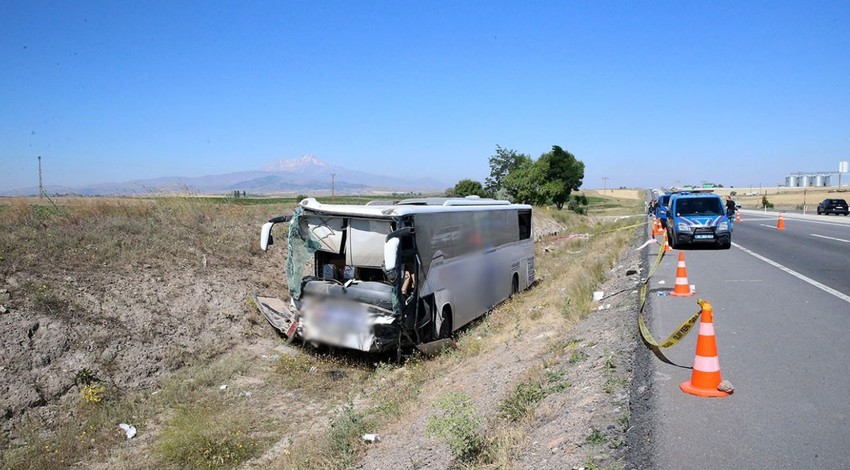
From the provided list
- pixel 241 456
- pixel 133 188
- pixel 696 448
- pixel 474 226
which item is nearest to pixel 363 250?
pixel 474 226

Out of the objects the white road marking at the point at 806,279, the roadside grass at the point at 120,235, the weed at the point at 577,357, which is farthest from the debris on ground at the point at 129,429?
the white road marking at the point at 806,279

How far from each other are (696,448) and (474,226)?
9520mm

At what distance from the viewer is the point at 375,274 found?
1130 centimetres

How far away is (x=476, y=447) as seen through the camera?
5.59m

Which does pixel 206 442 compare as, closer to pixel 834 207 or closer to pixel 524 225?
pixel 524 225

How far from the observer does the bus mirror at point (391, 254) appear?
30.7ft

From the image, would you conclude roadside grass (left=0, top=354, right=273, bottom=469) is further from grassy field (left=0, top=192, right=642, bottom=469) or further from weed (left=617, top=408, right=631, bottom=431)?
weed (left=617, top=408, right=631, bottom=431)

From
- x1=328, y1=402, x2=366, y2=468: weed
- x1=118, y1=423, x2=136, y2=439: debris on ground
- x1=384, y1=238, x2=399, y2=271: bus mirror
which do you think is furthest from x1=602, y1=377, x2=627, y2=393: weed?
x1=118, y1=423, x2=136, y2=439: debris on ground

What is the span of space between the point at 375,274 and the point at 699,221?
13379mm

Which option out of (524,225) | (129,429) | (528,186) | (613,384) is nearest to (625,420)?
(613,384)

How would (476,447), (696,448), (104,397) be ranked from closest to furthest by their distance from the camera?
1. (696,448)
2. (476,447)
3. (104,397)

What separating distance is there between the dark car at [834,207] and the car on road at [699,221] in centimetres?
3466

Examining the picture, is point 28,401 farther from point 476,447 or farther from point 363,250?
point 476,447

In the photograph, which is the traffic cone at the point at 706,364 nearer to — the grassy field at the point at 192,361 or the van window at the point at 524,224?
the grassy field at the point at 192,361
